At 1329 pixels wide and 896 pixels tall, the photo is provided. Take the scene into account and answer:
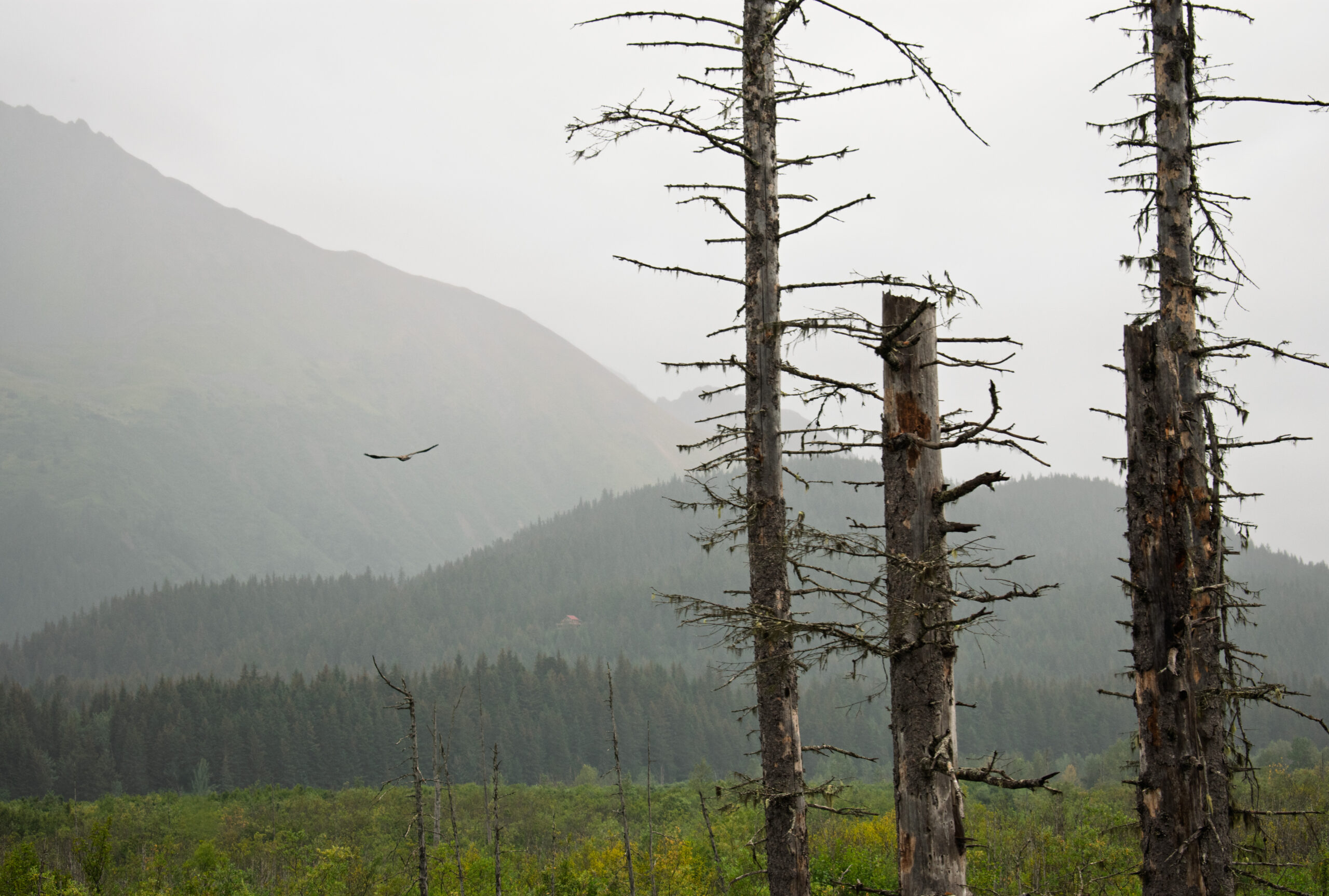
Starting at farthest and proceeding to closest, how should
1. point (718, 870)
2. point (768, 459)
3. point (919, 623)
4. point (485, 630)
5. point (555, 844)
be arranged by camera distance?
point (485, 630)
point (555, 844)
point (718, 870)
point (768, 459)
point (919, 623)

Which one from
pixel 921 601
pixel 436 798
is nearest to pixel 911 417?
pixel 921 601

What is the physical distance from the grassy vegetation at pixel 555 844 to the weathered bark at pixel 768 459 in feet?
2.07

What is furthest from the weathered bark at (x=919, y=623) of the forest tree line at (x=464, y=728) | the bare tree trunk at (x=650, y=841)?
the forest tree line at (x=464, y=728)

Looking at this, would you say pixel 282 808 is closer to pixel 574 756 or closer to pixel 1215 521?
pixel 574 756

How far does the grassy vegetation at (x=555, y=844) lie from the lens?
1016 inches

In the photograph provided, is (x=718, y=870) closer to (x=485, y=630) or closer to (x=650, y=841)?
(x=650, y=841)

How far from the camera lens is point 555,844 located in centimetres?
5534

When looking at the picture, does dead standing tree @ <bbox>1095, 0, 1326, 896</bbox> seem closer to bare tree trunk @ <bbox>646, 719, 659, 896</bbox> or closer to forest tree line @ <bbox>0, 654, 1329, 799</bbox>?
bare tree trunk @ <bbox>646, 719, 659, 896</bbox>

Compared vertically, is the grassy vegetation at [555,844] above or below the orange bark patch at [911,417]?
below

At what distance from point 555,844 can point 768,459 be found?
5320 cm

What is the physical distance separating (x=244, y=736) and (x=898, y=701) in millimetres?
106860

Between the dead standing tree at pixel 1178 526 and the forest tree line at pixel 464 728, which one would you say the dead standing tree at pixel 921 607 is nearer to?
the dead standing tree at pixel 1178 526

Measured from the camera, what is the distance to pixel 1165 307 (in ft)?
32.7

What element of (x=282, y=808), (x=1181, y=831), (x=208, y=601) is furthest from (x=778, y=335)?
(x=208, y=601)
